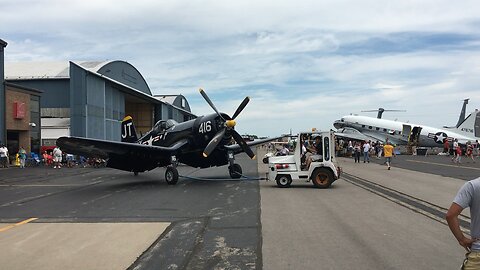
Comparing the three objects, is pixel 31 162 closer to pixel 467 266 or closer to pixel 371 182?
pixel 371 182

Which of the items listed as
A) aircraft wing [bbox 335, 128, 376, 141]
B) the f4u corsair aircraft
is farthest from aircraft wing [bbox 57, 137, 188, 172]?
aircraft wing [bbox 335, 128, 376, 141]

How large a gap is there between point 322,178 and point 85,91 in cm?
2558

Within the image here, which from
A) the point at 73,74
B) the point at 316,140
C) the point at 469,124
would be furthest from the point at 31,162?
the point at 469,124

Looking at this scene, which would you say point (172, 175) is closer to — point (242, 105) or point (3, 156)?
point (242, 105)

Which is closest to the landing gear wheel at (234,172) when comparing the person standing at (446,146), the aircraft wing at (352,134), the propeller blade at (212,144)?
the propeller blade at (212,144)

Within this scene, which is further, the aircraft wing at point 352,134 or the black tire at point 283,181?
the aircraft wing at point 352,134

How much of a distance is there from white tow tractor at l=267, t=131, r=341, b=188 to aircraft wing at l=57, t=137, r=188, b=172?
4851 millimetres

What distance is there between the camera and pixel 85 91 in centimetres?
3388

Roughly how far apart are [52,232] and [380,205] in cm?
777

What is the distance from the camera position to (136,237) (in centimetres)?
719

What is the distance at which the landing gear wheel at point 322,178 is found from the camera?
1441 cm

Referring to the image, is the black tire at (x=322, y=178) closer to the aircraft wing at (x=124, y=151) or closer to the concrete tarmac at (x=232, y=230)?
the concrete tarmac at (x=232, y=230)

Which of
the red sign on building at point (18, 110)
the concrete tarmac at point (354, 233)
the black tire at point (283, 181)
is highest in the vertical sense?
the red sign on building at point (18, 110)

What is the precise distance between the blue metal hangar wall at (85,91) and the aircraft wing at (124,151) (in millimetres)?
17289
